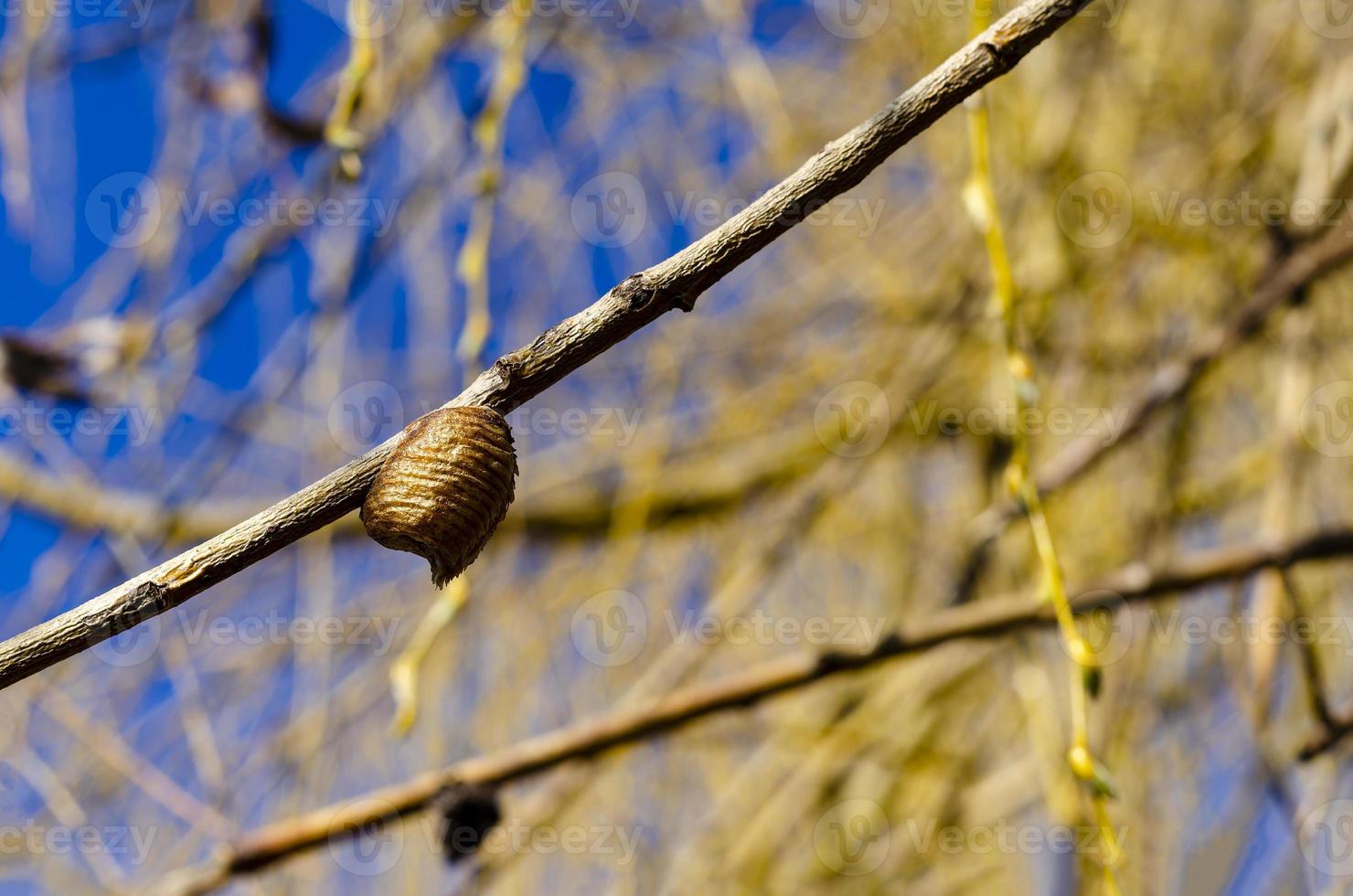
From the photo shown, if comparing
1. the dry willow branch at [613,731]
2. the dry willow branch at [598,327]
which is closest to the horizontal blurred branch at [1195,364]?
the dry willow branch at [613,731]

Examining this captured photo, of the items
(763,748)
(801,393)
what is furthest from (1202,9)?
(763,748)

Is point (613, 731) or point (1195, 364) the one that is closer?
point (613, 731)

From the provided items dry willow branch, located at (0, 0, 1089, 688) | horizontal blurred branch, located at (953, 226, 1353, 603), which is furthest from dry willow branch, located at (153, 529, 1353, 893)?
dry willow branch, located at (0, 0, 1089, 688)

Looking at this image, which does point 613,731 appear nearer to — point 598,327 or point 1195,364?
point 598,327

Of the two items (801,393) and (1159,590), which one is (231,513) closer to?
(801,393)

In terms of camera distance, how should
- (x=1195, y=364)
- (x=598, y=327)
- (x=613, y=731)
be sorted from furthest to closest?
(x=1195, y=364)
(x=613, y=731)
(x=598, y=327)

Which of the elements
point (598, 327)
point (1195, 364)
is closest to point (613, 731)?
point (598, 327)

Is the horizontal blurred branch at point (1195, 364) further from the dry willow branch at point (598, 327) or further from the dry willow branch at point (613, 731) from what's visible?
the dry willow branch at point (598, 327)

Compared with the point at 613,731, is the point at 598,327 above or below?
below
